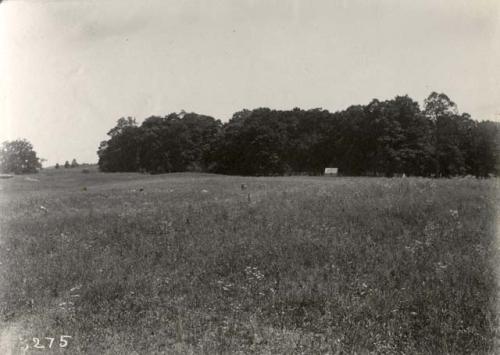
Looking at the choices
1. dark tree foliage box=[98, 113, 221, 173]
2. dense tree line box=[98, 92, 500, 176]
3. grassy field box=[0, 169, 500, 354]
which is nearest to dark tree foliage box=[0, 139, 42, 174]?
dense tree line box=[98, 92, 500, 176]

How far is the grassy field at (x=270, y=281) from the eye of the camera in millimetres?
5844

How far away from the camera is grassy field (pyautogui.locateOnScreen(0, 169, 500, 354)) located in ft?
19.2

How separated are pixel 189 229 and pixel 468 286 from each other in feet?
24.5

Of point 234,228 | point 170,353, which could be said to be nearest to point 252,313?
point 170,353

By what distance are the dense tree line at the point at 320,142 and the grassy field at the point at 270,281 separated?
4643 centimetres

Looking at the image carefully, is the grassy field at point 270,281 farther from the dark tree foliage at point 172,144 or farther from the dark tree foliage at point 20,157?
the dark tree foliage at point 20,157

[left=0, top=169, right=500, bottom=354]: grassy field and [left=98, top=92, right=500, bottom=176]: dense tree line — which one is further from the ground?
[left=98, top=92, right=500, bottom=176]: dense tree line

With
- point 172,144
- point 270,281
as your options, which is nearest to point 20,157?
point 172,144

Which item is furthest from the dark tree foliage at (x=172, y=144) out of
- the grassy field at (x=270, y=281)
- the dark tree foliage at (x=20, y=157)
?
the grassy field at (x=270, y=281)

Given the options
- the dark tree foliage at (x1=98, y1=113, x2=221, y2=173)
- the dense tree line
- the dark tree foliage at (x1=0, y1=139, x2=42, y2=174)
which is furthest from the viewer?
the dark tree foliage at (x1=0, y1=139, x2=42, y2=174)

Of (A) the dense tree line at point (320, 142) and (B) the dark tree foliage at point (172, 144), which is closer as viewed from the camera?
(A) the dense tree line at point (320, 142)

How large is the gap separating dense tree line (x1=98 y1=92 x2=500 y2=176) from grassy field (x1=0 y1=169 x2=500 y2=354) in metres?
46.4

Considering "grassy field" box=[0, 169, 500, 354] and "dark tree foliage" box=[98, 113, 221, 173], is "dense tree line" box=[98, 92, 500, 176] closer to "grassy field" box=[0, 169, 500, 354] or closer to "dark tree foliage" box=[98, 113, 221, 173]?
"dark tree foliage" box=[98, 113, 221, 173]

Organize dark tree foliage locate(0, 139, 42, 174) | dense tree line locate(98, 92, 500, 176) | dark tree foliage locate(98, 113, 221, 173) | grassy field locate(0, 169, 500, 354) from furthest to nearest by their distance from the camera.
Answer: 1. dark tree foliage locate(0, 139, 42, 174)
2. dark tree foliage locate(98, 113, 221, 173)
3. dense tree line locate(98, 92, 500, 176)
4. grassy field locate(0, 169, 500, 354)
